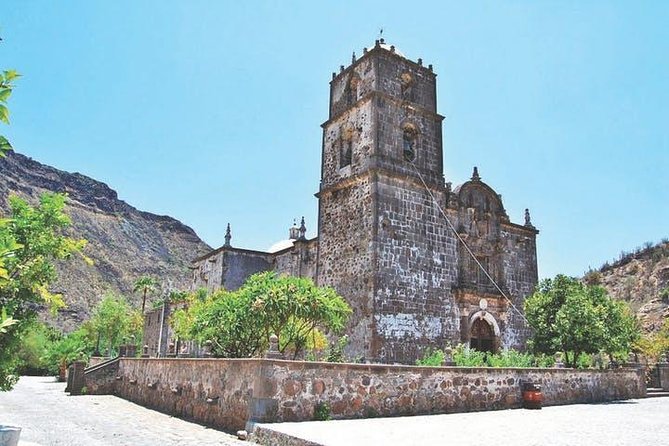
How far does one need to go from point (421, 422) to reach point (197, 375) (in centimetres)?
521

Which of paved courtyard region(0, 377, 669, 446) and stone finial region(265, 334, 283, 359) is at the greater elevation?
stone finial region(265, 334, 283, 359)

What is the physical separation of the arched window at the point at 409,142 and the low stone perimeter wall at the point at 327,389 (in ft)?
37.2

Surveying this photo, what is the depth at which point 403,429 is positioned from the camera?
9.09 m

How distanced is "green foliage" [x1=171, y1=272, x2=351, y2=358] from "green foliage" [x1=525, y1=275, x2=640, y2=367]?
8176mm

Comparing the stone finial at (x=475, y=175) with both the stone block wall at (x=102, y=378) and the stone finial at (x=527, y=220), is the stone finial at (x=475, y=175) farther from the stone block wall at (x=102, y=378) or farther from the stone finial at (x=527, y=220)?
the stone block wall at (x=102, y=378)

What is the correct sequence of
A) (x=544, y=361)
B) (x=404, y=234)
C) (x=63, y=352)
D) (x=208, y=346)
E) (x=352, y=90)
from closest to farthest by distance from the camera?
(x=208, y=346)
(x=544, y=361)
(x=404, y=234)
(x=352, y=90)
(x=63, y=352)

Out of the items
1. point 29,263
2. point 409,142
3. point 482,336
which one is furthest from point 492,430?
point 409,142

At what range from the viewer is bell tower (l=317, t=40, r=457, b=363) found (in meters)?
21.3

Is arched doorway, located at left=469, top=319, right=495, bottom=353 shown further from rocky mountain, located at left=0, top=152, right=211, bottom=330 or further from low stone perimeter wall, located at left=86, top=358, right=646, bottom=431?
rocky mountain, located at left=0, top=152, right=211, bottom=330

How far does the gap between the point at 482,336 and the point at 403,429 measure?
649 inches

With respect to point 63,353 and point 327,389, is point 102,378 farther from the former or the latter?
point 63,353

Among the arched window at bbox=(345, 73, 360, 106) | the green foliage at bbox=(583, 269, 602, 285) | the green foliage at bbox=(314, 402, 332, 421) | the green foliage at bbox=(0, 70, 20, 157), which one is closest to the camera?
the green foliage at bbox=(0, 70, 20, 157)

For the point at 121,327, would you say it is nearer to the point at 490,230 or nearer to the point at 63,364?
the point at 63,364

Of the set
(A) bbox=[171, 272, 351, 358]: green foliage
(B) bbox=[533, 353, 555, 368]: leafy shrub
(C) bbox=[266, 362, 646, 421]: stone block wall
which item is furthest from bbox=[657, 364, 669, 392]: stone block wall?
(A) bbox=[171, 272, 351, 358]: green foliage
